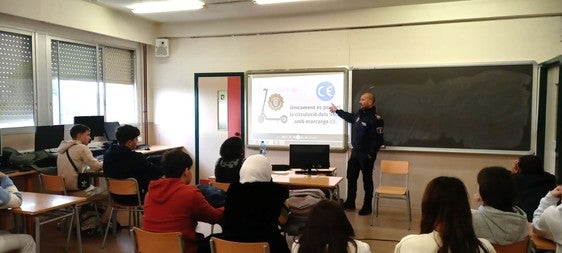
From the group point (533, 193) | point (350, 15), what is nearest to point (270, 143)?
point (350, 15)

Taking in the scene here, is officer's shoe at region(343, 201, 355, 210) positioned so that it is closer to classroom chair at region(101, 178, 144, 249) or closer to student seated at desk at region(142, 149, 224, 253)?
classroom chair at region(101, 178, 144, 249)

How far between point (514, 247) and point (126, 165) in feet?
11.1

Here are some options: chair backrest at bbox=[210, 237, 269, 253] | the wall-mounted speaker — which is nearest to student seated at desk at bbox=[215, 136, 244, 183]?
chair backrest at bbox=[210, 237, 269, 253]

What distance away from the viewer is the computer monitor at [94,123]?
17.8ft

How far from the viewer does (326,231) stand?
156 cm

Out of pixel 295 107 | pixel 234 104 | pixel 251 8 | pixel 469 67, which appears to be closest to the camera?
pixel 469 67

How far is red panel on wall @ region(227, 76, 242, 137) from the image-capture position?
6531 mm

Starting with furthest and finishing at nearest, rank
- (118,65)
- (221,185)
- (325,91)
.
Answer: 1. (118,65)
2. (325,91)
3. (221,185)

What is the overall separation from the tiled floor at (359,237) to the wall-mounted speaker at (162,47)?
129 inches

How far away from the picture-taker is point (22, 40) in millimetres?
4871

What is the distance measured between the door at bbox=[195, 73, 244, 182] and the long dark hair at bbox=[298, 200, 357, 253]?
4.98 m

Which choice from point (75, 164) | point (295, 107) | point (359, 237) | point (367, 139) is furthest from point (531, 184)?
point (75, 164)

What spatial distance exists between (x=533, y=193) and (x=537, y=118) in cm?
237

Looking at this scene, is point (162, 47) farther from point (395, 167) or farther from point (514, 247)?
point (514, 247)
